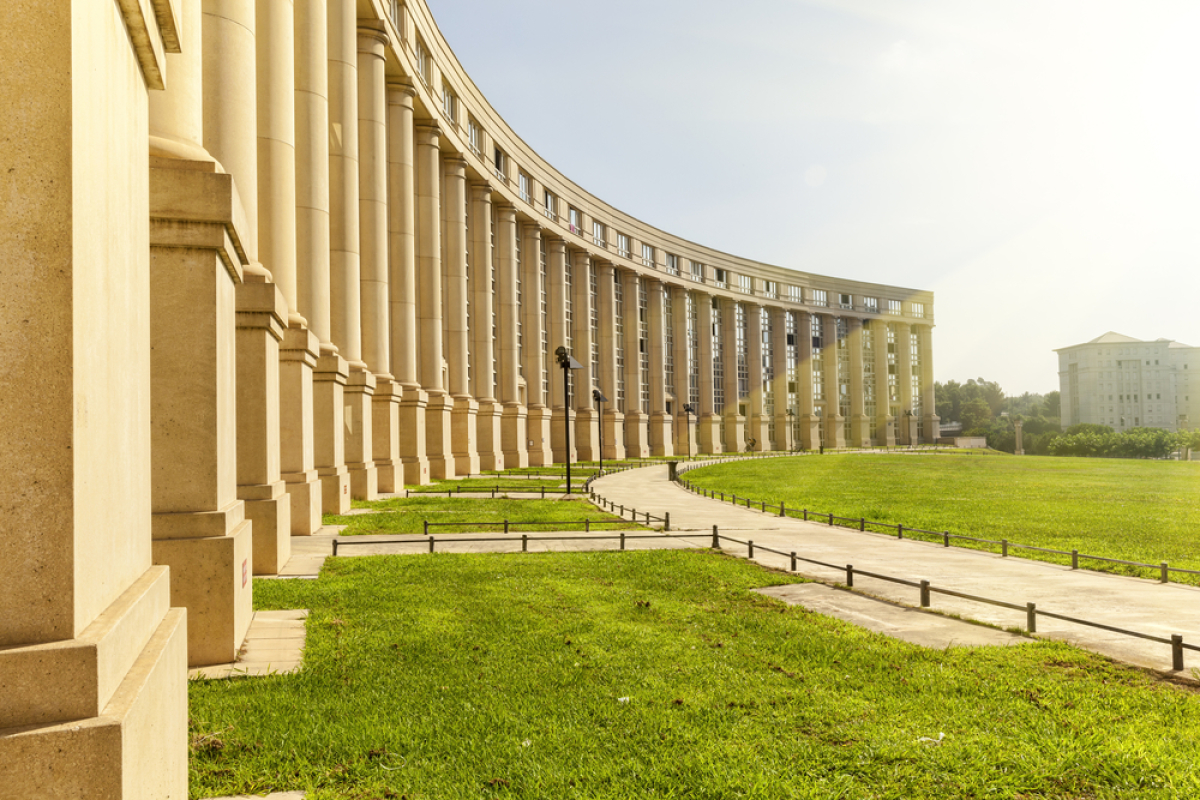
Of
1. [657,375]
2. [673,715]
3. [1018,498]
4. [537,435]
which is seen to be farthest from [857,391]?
[673,715]

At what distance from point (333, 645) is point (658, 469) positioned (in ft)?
189

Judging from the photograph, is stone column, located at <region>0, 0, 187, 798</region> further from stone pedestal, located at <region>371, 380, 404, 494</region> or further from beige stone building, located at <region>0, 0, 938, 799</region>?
stone pedestal, located at <region>371, 380, 404, 494</region>

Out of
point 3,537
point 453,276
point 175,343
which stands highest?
point 453,276

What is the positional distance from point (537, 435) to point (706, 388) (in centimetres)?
4042

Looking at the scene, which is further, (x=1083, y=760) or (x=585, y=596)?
(x=585, y=596)

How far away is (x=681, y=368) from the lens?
99750 millimetres

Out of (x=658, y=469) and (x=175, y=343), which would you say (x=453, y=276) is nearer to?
(x=658, y=469)

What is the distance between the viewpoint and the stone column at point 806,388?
119 metres

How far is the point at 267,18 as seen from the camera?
2042 cm

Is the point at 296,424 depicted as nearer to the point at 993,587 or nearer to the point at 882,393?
the point at 993,587

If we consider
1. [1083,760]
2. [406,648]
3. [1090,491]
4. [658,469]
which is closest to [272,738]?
[406,648]

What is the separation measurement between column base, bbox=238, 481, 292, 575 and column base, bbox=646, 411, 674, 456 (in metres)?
79.2

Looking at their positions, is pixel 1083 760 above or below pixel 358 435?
below

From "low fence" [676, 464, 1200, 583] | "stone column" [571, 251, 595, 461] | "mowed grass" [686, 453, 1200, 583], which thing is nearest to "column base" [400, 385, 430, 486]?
"low fence" [676, 464, 1200, 583]
